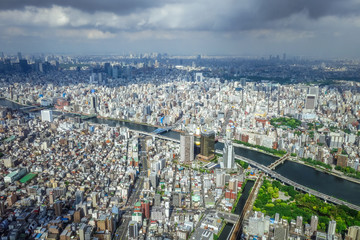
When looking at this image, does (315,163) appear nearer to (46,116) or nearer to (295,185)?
(295,185)

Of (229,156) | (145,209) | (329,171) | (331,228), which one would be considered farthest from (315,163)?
(145,209)

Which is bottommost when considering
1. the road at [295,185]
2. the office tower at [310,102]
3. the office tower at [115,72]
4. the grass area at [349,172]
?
the road at [295,185]

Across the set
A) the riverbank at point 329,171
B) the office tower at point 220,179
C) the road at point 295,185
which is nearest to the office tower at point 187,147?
the road at point 295,185

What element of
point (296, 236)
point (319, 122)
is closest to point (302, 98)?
point (319, 122)

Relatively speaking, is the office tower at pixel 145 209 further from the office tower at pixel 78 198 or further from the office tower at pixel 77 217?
the office tower at pixel 78 198

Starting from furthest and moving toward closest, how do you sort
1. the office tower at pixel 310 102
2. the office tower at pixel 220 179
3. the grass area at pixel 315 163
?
1. the office tower at pixel 310 102
2. the grass area at pixel 315 163
3. the office tower at pixel 220 179

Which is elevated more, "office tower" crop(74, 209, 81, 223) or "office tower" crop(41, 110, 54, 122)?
"office tower" crop(41, 110, 54, 122)

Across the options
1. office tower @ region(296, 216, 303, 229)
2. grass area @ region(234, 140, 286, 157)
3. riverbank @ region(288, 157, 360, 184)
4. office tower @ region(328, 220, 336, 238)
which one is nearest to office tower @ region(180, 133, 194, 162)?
grass area @ region(234, 140, 286, 157)

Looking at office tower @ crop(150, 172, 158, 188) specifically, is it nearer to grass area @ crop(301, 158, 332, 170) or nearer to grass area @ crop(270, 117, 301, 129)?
grass area @ crop(301, 158, 332, 170)
